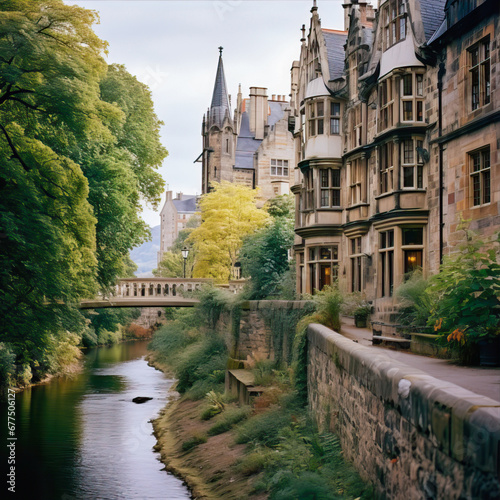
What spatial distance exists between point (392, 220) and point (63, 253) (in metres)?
10.2

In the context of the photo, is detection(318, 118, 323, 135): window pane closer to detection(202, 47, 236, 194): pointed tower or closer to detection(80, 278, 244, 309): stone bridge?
detection(80, 278, 244, 309): stone bridge

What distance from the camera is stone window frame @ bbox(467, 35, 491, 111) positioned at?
56.9 ft

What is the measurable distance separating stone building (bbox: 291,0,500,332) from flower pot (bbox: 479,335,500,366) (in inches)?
172

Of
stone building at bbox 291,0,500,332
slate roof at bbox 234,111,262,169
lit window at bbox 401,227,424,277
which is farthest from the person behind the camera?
slate roof at bbox 234,111,262,169

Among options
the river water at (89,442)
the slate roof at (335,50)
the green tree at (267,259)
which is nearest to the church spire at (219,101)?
the green tree at (267,259)

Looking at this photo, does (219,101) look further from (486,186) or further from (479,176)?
(486,186)

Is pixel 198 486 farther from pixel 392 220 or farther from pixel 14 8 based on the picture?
pixel 14 8

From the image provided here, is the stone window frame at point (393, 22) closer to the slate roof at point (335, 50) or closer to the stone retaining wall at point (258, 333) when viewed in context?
the slate roof at point (335, 50)

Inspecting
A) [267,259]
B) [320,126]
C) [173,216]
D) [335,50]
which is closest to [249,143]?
[267,259]

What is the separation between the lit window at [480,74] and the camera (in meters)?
17.4

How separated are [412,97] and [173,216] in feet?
416

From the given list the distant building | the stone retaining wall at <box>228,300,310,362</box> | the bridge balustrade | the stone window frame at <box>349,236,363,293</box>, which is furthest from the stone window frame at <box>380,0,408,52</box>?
the distant building

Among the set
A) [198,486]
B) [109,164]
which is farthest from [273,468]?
[109,164]

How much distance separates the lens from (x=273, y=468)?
1358 centimetres
